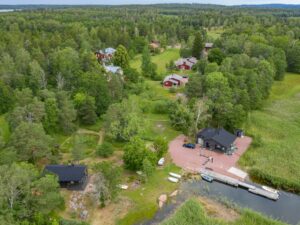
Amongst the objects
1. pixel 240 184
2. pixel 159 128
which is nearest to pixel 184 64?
pixel 159 128

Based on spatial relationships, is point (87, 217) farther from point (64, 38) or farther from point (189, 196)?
point (64, 38)

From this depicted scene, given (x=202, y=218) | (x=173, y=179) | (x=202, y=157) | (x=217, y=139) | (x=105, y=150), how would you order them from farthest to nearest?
(x=217, y=139) < (x=202, y=157) < (x=105, y=150) < (x=173, y=179) < (x=202, y=218)

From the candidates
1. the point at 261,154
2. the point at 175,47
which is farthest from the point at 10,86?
the point at 175,47

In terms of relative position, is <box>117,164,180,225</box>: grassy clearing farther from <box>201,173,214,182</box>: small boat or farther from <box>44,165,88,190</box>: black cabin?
<box>44,165,88,190</box>: black cabin

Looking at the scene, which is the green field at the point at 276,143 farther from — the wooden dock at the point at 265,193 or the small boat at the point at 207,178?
the small boat at the point at 207,178

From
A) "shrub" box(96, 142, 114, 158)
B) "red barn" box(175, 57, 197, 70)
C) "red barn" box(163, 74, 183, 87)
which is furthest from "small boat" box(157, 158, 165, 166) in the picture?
"red barn" box(175, 57, 197, 70)

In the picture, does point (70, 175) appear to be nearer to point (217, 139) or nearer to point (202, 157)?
point (202, 157)
